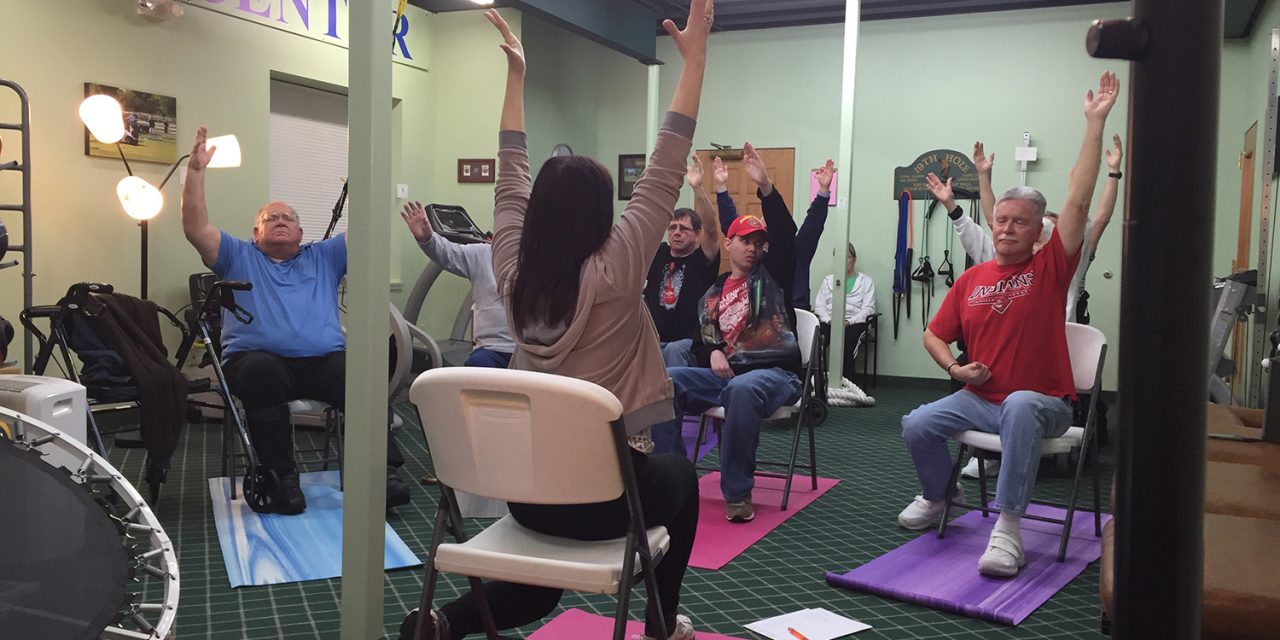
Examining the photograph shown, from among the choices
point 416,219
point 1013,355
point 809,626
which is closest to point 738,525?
point 809,626

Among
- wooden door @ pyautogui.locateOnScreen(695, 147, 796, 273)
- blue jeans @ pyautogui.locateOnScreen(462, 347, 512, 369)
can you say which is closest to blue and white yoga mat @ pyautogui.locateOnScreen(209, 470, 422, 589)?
blue jeans @ pyautogui.locateOnScreen(462, 347, 512, 369)

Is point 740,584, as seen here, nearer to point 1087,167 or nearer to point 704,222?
point 1087,167

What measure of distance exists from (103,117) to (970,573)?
4562 mm

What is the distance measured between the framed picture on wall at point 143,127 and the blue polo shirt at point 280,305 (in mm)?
1880

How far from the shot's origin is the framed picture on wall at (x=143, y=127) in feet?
17.0

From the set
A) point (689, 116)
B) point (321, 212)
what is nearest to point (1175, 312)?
point (689, 116)

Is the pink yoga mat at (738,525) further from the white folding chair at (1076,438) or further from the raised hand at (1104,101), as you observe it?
the raised hand at (1104,101)

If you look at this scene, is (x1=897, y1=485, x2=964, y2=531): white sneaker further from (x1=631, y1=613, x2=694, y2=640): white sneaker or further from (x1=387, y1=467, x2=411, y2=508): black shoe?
(x1=387, y1=467, x2=411, y2=508): black shoe

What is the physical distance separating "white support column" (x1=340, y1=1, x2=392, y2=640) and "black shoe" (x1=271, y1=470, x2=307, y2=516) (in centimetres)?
131

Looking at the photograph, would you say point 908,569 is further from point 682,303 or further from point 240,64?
point 240,64

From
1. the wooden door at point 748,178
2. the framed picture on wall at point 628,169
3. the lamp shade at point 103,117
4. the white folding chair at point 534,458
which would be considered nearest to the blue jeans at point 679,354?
the white folding chair at point 534,458

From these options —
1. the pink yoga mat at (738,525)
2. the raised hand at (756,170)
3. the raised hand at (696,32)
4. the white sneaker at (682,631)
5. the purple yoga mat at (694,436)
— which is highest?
the raised hand at (696,32)

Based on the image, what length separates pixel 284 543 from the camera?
3.28 meters

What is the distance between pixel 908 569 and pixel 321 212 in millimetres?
5280
